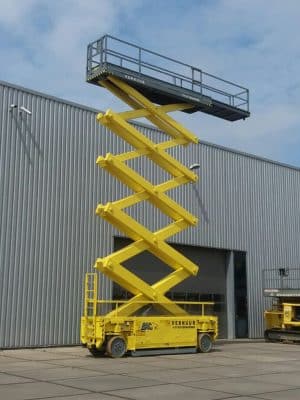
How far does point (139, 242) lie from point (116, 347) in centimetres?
390

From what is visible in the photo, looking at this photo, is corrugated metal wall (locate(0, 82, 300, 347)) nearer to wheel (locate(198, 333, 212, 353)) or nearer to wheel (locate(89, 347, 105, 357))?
wheel (locate(89, 347, 105, 357))

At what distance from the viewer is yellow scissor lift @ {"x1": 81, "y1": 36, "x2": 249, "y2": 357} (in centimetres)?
1892

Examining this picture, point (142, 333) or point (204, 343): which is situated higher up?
point (142, 333)

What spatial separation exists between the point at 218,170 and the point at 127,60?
10.2 m

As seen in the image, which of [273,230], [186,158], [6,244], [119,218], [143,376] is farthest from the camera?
[273,230]

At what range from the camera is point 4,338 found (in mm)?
20516

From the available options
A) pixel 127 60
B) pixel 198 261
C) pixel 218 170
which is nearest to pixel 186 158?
pixel 218 170

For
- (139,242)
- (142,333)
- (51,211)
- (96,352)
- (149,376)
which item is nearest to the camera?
(149,376)

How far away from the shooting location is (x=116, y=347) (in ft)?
60.6

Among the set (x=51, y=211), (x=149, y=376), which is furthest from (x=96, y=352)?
(x=51, y=211)

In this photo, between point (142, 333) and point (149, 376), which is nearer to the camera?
point (149, 376)

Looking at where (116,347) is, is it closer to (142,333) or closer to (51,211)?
(142,333)

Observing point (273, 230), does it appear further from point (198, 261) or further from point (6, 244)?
point (6, 244)

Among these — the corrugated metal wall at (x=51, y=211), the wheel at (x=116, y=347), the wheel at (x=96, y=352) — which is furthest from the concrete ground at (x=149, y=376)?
the corrugated metal wall at (x=51, y=211)
